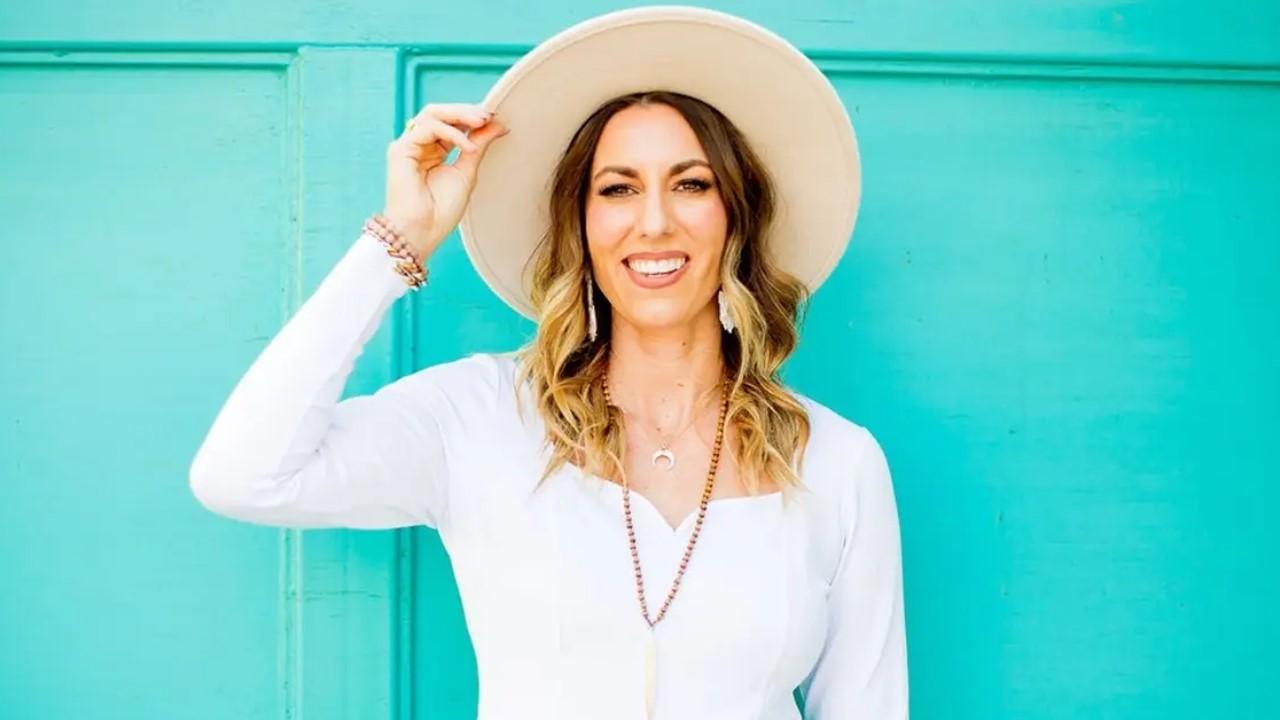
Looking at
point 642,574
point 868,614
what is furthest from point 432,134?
point 868,614

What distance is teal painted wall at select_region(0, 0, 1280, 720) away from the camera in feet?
6.38

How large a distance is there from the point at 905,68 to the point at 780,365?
581 mm

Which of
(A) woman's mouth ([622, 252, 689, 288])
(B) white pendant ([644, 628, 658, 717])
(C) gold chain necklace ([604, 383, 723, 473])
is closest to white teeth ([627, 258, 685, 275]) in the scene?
(A) woman's mouth ([622, 252, 689, 288])

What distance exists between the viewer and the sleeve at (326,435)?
→ 1502mm

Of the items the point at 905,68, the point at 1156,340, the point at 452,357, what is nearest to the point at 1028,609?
the point at 1156,340

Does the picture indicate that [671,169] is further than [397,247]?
Yes

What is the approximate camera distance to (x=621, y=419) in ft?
6.04

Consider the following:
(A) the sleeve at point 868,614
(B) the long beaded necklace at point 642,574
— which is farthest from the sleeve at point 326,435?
(A) the sleeve at point 868,614

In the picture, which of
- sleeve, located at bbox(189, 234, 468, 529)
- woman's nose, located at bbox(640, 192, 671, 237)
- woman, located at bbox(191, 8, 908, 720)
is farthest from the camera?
woman's nose, located at bbox(640, 192, 671, 237)

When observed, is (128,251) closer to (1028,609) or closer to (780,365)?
(780,365)

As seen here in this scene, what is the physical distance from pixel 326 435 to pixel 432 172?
42cm

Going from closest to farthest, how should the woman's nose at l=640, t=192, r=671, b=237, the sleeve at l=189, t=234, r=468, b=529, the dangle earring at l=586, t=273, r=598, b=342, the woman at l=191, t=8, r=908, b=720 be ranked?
1. the sleeve at l=189, t=234, r=468, b=529
2. the woman at l=191, t=8, r=908, b=720
3. the woman's nose at l=640, t=192, r=671, b=237
4. the dangle earring at l=586, t=273, r=598, b=342

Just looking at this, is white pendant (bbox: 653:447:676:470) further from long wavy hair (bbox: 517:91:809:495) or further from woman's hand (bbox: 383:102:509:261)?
woman's hand (bbox: 383:102:509:261)

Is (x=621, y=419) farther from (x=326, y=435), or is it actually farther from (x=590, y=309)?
(x=326, y=435)
